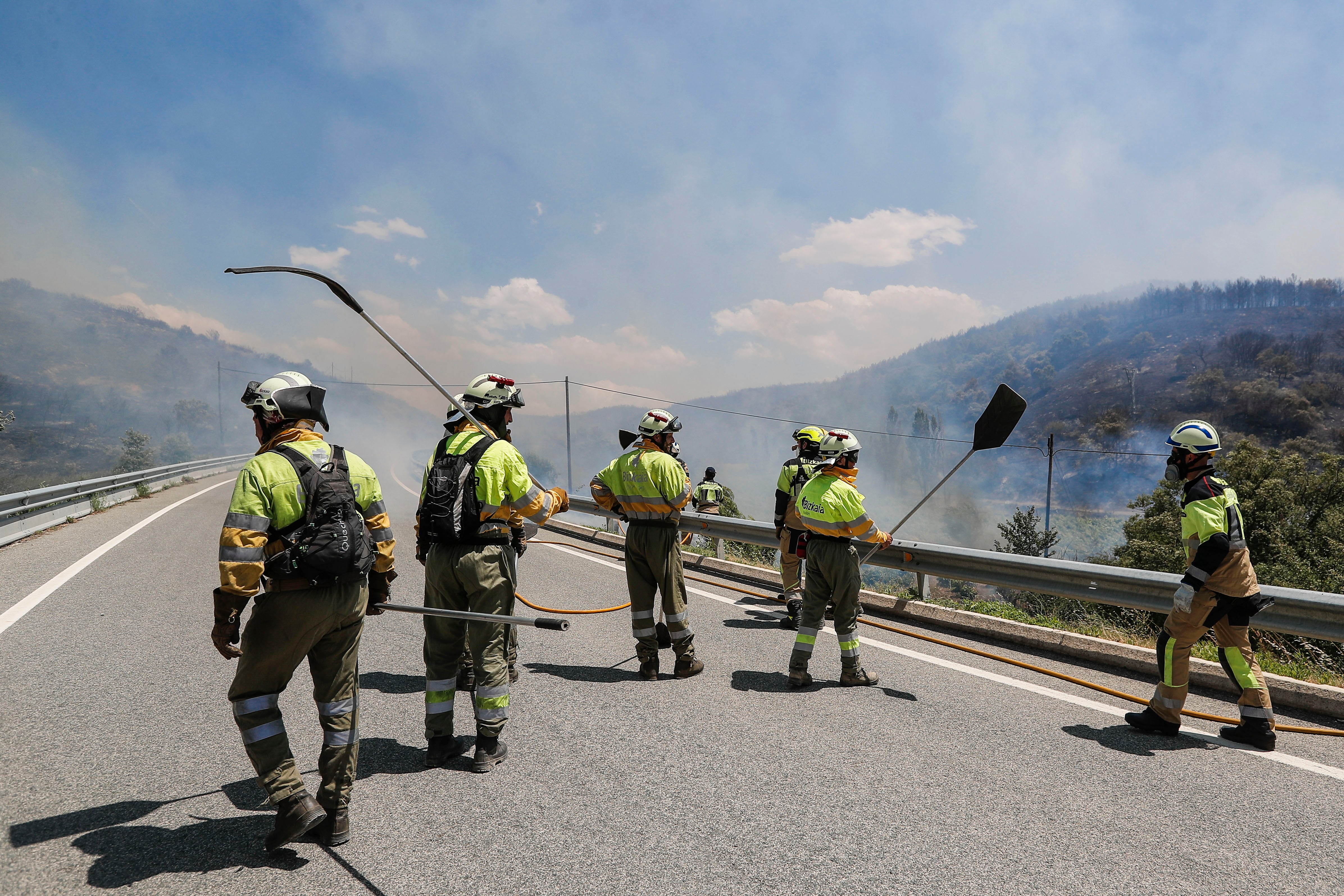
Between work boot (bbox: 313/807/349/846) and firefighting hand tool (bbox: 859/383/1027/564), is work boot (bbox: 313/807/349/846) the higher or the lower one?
the lower one

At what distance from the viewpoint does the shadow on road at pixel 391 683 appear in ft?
16.7

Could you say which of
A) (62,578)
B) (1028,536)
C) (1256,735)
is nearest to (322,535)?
(1256,735)

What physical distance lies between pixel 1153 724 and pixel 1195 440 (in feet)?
5.82

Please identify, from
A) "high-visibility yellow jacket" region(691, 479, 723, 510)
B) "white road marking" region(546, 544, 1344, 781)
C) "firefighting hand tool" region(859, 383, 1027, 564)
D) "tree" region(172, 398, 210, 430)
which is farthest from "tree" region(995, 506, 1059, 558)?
"tree" region(172, 398, 210, 430)

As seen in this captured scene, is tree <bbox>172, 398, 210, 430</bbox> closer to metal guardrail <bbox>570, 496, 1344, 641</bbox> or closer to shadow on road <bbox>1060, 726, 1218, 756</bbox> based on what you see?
metal guardrail <bbox>570, 496, 1344, 641</bbox>

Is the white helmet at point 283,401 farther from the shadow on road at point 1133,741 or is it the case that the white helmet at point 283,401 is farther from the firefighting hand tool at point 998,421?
the shadow on road at point 1133,741

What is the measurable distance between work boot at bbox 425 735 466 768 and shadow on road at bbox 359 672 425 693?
1.15m

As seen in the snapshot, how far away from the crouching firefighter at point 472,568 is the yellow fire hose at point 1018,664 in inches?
114

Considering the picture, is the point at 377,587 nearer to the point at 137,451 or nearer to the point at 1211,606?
the point at 1211,606

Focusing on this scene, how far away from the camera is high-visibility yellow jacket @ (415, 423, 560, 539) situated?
165 inches

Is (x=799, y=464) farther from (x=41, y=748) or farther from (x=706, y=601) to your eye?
(x=41, y=748)

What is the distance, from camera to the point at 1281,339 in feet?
602

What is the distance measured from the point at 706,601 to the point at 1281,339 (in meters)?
236

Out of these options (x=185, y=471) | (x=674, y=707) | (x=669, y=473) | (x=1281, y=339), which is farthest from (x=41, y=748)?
(x=1281, y=339)
